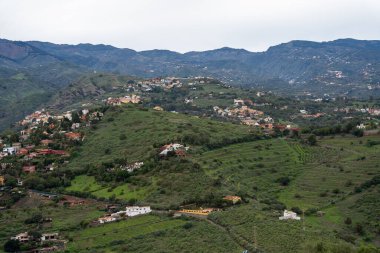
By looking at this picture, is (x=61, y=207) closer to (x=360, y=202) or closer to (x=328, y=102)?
(x=360, y=202)

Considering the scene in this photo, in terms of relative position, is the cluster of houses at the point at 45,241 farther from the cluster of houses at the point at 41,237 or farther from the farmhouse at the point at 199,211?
the farmhouse at the point at 199,211

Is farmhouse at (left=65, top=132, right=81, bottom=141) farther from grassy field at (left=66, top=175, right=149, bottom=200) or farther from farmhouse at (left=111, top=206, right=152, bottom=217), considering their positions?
farmhouse at (left=111, top=206, right=152, bottom=217)

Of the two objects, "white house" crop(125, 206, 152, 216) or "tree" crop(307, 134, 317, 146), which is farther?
"tree" crop(307, 134, 317, 146)

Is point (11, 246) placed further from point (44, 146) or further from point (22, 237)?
point (44, 146)

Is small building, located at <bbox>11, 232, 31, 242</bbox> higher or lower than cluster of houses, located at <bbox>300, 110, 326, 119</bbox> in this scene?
higher

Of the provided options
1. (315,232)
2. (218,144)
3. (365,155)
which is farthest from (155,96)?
(315,232)

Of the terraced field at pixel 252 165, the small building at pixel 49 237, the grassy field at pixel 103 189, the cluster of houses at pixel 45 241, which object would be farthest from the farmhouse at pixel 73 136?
the small building at pixel 49 237

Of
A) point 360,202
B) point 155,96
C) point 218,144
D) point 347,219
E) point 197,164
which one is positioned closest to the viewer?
point 347,219

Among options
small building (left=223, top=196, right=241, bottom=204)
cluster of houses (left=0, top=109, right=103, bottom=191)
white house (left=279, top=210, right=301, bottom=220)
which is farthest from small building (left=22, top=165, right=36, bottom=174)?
white house (left=279, top=210, right=301, bottom=220)
